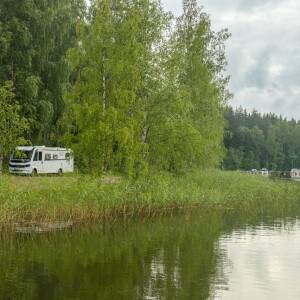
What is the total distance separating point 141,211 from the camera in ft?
85.0

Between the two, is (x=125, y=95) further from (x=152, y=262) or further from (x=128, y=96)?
(x=152, y=262)

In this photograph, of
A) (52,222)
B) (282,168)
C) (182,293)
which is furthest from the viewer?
(282,168)

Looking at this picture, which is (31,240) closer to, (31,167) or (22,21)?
(31,167)

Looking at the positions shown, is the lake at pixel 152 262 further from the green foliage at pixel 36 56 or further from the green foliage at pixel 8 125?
the green foliage at pixel 36 56

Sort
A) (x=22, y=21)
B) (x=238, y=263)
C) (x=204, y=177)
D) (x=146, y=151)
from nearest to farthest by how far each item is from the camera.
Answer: (x=238, y=263), (x=146, y=151), (x=204, y=177), (x=22, y=21)

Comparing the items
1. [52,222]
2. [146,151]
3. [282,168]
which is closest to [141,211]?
[146,151]

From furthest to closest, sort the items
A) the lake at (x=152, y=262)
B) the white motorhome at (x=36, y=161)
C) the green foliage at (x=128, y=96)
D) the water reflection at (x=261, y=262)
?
the white motorhome at (x=36, y=161), the green foliage at (x=128, y=96), the water reflection at (x=261, y=262), the lake at (x=152, y=262)

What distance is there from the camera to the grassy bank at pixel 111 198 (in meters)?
20.6

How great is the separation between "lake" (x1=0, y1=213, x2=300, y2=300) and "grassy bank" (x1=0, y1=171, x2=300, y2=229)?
2.96 ft

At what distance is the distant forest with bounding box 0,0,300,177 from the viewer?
26031 mm

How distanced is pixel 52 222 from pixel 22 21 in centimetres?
2604

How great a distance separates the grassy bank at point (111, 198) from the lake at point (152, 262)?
903 mm

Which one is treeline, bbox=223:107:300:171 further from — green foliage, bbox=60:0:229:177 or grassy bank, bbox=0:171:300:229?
green foliage, bbox=60:0:229:177

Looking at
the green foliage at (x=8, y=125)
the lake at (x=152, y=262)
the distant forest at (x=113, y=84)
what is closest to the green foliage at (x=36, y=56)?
the distant forest at (x=113, y=84)
